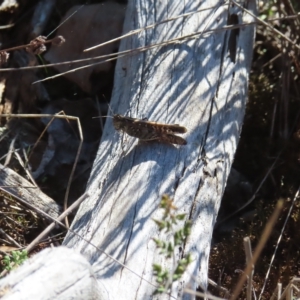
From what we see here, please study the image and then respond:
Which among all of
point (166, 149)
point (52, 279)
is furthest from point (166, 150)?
point (52, 279)

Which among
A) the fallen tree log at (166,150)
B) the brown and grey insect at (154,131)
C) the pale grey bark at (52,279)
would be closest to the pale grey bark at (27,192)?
the fallen tree log at (166,150)

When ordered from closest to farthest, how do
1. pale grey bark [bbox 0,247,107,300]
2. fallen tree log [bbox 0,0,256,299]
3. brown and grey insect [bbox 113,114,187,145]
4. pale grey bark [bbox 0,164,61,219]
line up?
pale grey bark [bbox 0,247,107,300] < fallen tree log [bbox 0,0,256,299] < brown and grey insect [bbox 113,114,187,145] < pale grey bark [bbox 0,164,61,219]

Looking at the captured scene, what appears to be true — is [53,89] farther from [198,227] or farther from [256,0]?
[198,227]

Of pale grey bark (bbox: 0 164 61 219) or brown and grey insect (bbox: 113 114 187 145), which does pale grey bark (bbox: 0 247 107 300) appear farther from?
pale grey bark (bbox: 0 164 61 219)

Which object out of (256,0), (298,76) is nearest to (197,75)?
(256,0)

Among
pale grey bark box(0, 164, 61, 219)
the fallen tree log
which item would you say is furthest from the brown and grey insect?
pale grey bark box(0, 164, 61, 219)
